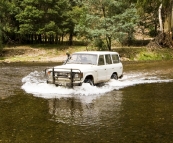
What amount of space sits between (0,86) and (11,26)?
31.8m

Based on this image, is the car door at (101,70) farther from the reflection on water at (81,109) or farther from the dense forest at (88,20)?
the dense forest at (88,20)

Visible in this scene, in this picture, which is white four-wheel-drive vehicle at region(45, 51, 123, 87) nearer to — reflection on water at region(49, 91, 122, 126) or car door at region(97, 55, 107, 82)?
car door at region(97, 55, 107, 82)

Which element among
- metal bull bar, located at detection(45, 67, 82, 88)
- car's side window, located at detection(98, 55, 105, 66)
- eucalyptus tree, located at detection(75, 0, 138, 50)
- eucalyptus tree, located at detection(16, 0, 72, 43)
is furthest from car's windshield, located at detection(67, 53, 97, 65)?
eucalyptus tree, located at detection(16, 0, 72, 43)

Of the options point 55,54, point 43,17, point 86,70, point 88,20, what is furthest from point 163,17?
point 86,70

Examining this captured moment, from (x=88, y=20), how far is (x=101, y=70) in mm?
23721

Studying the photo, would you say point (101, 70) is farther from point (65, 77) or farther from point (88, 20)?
point (88, 20)

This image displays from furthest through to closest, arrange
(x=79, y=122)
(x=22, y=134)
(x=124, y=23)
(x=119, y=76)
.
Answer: (x=124, y=23), (x=119, y=76), (x=79, y=122), (x=22, y=134)

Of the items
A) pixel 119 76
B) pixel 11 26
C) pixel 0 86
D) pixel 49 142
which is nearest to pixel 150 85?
pixel 119 76

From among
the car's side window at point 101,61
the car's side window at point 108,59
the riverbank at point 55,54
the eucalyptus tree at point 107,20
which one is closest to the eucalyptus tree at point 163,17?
the riverbank at point 55,54

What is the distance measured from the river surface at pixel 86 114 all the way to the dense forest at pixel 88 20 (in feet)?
75.0

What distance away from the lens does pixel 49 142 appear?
7.09m

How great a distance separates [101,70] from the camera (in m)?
15.4

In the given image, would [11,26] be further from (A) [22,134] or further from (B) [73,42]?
(A) [22,134]

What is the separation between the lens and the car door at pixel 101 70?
15.2 m
